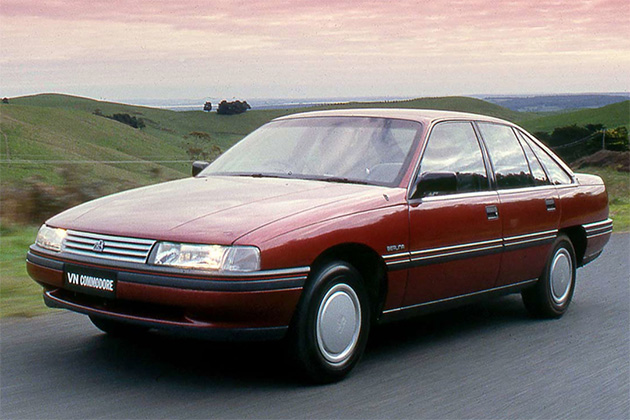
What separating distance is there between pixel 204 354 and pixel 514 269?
2.47m

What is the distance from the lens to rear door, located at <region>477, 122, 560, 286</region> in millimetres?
6750

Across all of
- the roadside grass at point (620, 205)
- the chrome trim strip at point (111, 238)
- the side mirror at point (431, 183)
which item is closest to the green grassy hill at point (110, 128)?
the roadside grass at point (620, 205)

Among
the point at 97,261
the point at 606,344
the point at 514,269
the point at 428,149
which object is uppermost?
the point at 428,149

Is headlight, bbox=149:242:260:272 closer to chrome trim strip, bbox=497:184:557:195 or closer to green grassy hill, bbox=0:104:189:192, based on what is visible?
chrome trim strip, bbox=497:184:557:195

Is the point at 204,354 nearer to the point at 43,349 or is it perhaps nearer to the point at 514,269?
the point at 43,349

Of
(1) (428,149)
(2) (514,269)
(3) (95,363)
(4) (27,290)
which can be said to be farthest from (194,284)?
(4) (27,290)

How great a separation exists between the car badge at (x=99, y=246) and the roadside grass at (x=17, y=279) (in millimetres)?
2018

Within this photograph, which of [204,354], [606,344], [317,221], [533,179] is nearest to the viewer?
[317,221]

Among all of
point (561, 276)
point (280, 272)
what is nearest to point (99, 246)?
point (280, 272)

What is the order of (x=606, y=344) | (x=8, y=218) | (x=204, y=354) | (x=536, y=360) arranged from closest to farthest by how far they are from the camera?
(x=204, y=354) < (x=536, y=360) < (x=606, y=344) < (x=8, y=218)

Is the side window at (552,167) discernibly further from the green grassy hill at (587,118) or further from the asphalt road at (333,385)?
the green grassy hill at (587,118)

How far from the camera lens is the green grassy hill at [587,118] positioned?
349 ft

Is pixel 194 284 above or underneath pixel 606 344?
above

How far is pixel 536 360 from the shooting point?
6.04 m
